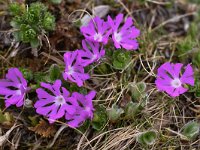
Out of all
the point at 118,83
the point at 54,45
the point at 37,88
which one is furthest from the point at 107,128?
the point at 54,45

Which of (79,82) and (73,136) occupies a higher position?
(79,82)

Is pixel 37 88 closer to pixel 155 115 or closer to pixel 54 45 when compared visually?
pixel 54 45

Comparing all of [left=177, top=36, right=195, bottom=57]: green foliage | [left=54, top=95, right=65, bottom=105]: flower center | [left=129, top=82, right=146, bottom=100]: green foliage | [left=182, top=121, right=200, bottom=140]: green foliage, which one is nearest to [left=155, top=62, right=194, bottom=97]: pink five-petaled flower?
[left=129, top=82, right=146, bottom=100]: green foliage

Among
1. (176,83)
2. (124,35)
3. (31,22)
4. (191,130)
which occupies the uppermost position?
(31,22)

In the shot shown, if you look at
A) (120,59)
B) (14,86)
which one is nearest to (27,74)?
(14,86)

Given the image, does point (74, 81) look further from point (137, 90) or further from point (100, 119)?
point (137, 90)
